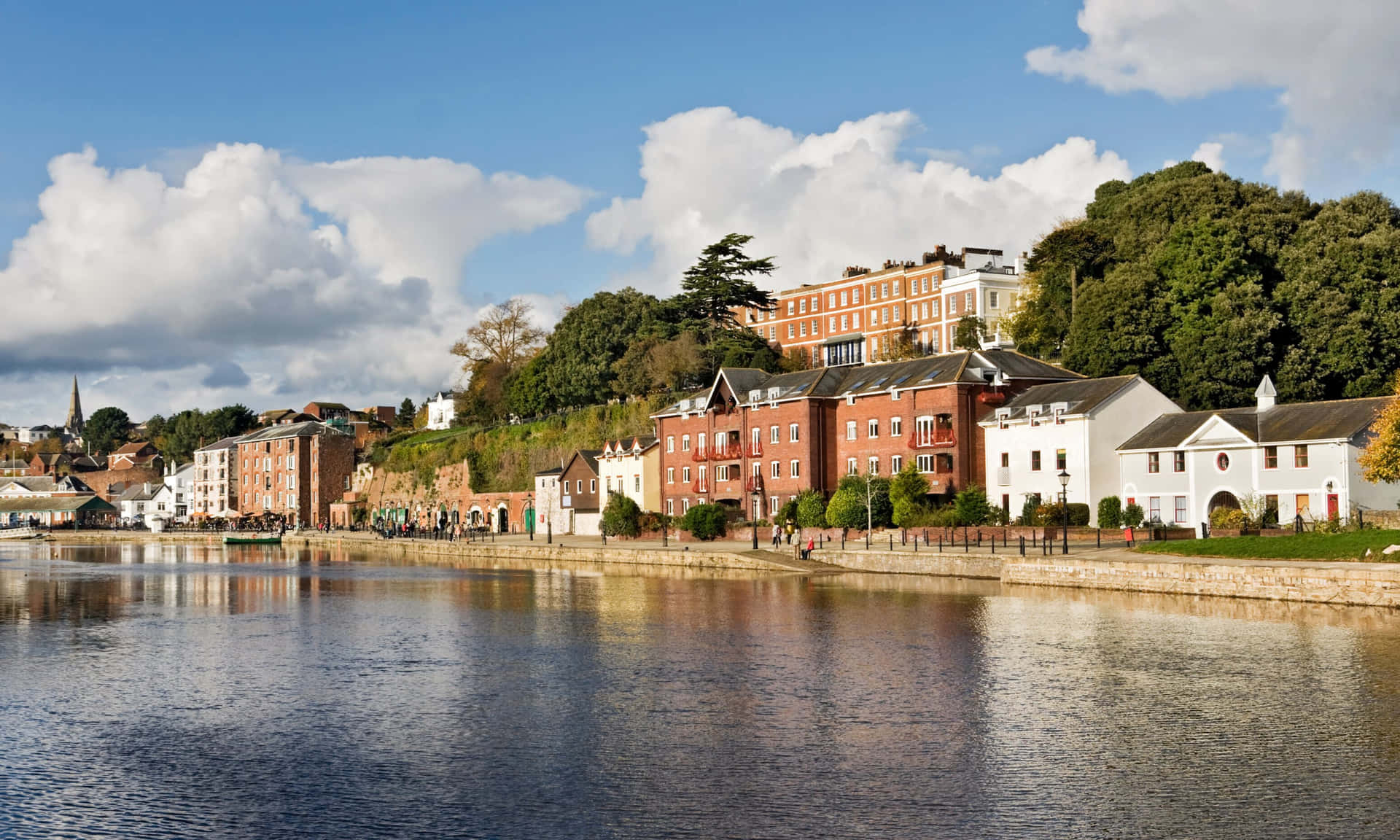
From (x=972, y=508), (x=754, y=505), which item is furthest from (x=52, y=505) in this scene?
(x=972, y=508)

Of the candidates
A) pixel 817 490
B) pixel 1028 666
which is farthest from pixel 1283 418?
pixel 1028 666

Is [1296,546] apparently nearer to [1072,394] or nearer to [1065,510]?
[1065,510]

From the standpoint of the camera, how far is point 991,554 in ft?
160

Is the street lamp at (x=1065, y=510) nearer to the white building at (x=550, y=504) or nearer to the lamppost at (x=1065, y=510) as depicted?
the lamppost at (x=1065, y=510)

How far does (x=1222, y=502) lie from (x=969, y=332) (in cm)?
3223

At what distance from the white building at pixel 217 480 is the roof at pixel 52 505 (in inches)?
595

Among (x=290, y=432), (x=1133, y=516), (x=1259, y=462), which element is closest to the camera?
(x=1259, y=462)

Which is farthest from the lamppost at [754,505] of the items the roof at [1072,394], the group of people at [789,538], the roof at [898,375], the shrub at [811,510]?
the roof at [1072,394]

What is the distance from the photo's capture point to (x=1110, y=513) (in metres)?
55.8

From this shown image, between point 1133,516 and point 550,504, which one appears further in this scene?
point 550,504

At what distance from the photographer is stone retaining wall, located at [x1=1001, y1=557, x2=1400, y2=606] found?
119 ft

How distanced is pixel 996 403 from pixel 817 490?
1071cm

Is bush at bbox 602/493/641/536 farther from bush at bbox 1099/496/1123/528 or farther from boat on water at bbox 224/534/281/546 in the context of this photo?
boat on water at bbox 224/534/281/546

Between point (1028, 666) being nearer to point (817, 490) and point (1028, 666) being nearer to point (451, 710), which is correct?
point (451, 710)
